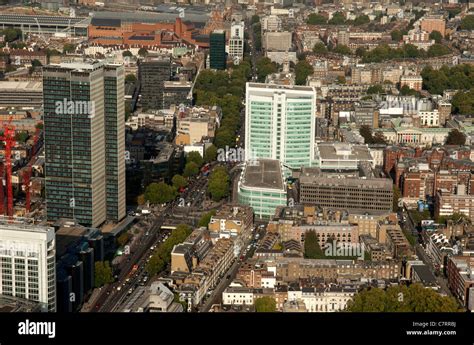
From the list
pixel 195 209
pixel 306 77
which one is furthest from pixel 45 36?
pixel 195 209

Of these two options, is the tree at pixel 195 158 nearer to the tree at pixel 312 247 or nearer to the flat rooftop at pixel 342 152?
the flat rooftop at pixel 342 152

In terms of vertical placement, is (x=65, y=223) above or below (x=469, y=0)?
below

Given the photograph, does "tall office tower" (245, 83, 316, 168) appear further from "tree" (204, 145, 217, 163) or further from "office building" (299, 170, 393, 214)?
"tree" (204, 145, 217, 163)

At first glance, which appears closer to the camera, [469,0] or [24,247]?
[24,247]

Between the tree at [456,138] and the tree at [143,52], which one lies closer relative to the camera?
the tree at [456,138]

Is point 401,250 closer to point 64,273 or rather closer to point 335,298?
point 335,298

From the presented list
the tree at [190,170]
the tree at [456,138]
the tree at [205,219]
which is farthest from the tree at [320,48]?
the tree at [205,219]
